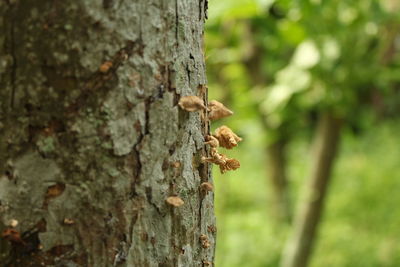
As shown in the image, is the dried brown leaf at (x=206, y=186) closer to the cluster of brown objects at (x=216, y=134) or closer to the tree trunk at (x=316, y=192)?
the cluster of brown objects at (x=216, y=134)

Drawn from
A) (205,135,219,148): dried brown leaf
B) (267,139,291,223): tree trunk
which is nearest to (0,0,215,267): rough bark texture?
(205,135,219,148): dried brown leaf

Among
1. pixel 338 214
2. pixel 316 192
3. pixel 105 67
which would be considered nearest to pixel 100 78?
pixel 105 67

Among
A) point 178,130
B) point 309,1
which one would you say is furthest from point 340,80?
point 178,130

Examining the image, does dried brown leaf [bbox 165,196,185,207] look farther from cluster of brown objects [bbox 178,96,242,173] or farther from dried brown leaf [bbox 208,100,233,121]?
dried brown leaf [bbox 208,100,233,121]

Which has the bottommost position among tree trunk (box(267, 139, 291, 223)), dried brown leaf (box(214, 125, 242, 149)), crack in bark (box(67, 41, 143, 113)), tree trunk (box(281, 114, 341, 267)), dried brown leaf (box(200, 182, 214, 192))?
dried brown leaf (box(200, 182, 214, 192))

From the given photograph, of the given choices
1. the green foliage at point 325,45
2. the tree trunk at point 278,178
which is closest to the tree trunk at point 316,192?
the green foliage at point 325,45

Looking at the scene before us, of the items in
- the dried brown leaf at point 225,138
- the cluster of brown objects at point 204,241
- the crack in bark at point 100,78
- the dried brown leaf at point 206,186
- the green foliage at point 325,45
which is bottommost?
the cluster of brown objects at point 204,241

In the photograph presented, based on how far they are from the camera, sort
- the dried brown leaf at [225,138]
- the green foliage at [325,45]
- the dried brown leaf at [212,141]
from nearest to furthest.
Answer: the dried brown leaf at [212,141], the dried brown leaf at [225,138], the green foliage at [325,45]
